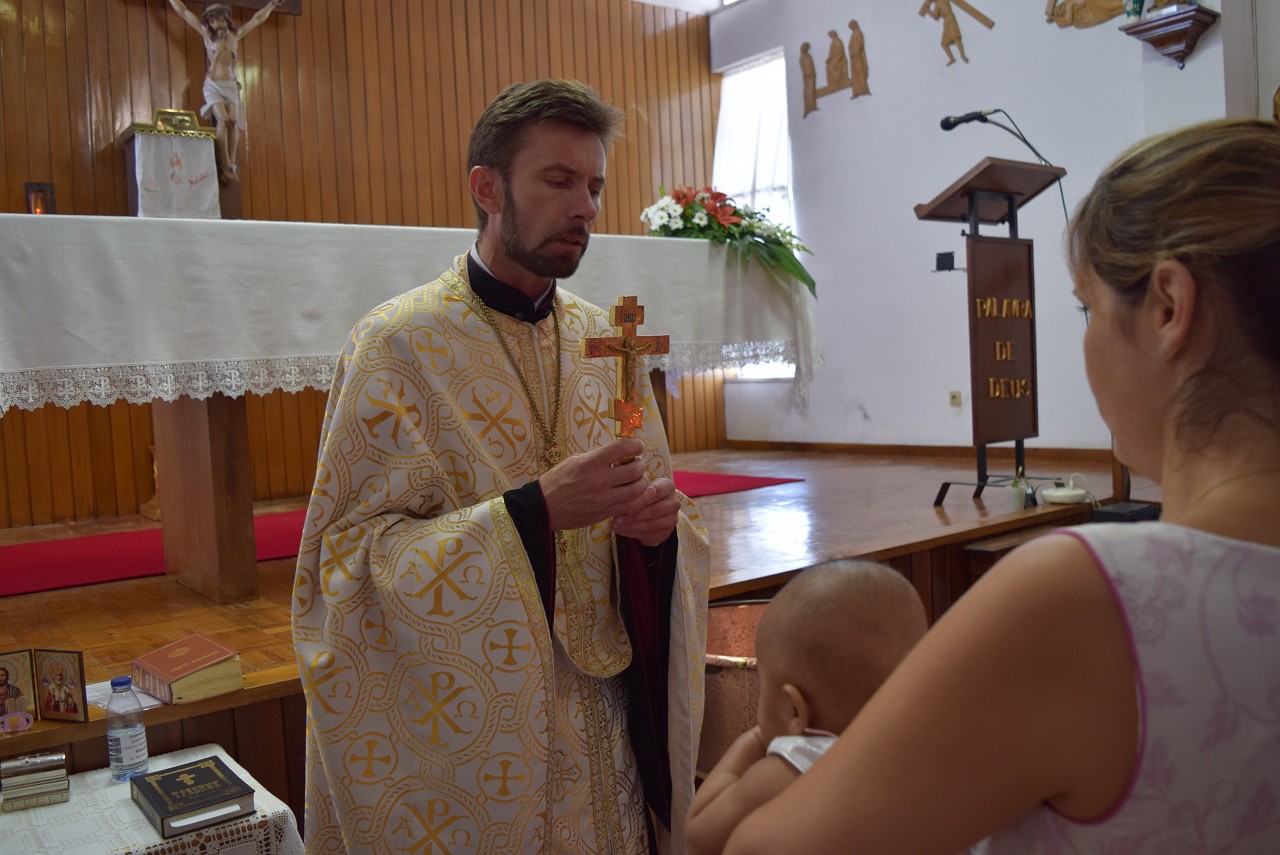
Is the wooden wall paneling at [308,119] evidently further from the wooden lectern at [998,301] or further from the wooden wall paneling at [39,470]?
the wooden lectern at [998,301]

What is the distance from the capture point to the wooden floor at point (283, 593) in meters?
2.62

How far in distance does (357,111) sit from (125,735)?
20.4 ft

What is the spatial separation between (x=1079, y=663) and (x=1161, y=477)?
8.8 inches

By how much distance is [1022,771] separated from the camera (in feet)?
2.27

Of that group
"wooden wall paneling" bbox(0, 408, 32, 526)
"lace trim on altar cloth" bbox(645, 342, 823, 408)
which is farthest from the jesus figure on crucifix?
"lace trim on altar cloth" bbox(645, 342, 823, 408)

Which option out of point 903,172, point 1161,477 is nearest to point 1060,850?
point 1161,477

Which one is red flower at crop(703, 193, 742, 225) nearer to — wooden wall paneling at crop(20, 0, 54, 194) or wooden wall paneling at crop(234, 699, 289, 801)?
wooden wall paneling at crop(234, 699, 289, 801)

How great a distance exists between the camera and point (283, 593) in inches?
154

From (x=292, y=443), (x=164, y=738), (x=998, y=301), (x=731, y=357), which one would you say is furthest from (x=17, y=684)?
(x=292, y=443)

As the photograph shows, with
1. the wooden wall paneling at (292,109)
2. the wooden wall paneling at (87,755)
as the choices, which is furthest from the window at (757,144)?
the wooden wall paneling at (87,755)

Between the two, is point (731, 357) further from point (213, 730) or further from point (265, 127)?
point (265, 127)

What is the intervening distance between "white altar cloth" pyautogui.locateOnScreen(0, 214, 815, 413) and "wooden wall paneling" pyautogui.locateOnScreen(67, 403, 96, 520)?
12.6 ft

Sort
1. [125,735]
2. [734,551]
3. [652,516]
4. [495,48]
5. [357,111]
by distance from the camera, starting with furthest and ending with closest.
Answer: [495,48]
[357,111]
[734,551]
[125,735]
[652,516]

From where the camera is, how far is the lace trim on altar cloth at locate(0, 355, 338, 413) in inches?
128
